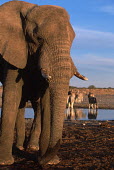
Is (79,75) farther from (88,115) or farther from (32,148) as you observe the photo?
(88,115)

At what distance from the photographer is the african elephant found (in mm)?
7176

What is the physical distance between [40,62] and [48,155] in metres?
1.64

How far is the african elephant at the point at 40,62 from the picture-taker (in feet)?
23.5

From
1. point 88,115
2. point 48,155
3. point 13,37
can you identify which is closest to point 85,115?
point 88,115

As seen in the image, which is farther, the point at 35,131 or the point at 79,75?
the point at 35,131

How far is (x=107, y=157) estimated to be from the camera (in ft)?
28.2

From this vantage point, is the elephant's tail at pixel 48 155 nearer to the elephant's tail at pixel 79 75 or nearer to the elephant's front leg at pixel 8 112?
the elephant's front leg at pixel 8 112

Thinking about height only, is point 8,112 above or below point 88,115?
below

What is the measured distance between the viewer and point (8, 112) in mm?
8141

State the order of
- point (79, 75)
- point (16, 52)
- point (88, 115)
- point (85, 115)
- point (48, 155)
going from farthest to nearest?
point (88, 115) < point (85, 115) < point (79, 75) < point (16, 52) < point (48, 155)

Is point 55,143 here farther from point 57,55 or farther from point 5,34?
point 5,34

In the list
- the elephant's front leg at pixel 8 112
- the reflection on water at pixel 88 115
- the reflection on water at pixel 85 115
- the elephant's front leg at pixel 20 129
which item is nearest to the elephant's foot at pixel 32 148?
the elephant's front leg at pixel 20 129

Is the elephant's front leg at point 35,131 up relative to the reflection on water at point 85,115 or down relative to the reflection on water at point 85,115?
down

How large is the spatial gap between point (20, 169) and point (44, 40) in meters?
2.40
